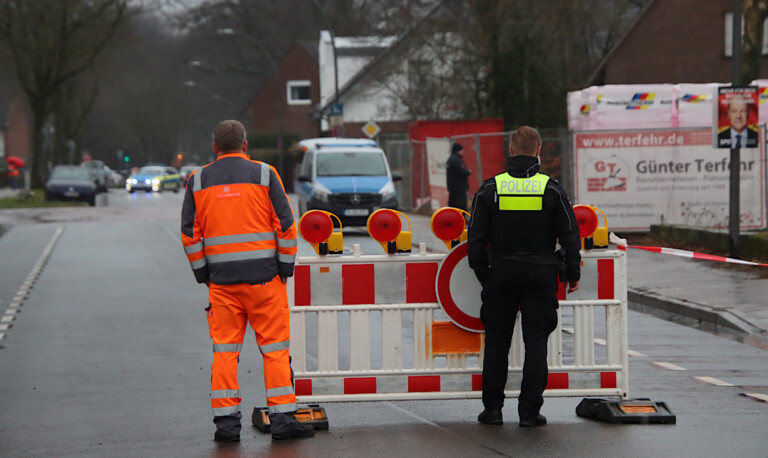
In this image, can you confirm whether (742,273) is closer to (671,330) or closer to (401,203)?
(671,330)

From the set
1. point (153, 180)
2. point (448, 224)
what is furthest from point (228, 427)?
point (153, 180)

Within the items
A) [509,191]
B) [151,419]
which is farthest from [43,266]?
[509,191]

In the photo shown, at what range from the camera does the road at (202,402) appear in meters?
6.73

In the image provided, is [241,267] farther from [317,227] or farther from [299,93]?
[299,93]

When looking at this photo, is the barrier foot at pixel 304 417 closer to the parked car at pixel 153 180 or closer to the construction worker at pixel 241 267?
the construction worker at pixel 241 267

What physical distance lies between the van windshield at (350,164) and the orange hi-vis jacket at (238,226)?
2128 cm

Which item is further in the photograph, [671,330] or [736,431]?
[671,330]

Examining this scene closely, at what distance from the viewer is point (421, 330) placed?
7.33m

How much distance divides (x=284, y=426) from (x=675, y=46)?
36.5 meters

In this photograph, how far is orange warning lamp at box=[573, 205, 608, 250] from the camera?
24.2 ft

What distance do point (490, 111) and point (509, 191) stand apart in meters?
29.3

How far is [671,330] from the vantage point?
12312mm

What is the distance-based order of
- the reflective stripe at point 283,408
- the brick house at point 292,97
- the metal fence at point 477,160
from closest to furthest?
1. the reflective stripe at point 283,408
2. the metal fence at point 477,160
3. the brick house at point 292,97

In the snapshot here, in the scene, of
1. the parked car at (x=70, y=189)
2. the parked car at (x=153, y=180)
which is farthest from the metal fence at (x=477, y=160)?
the parked car at (x=153, y=180)
